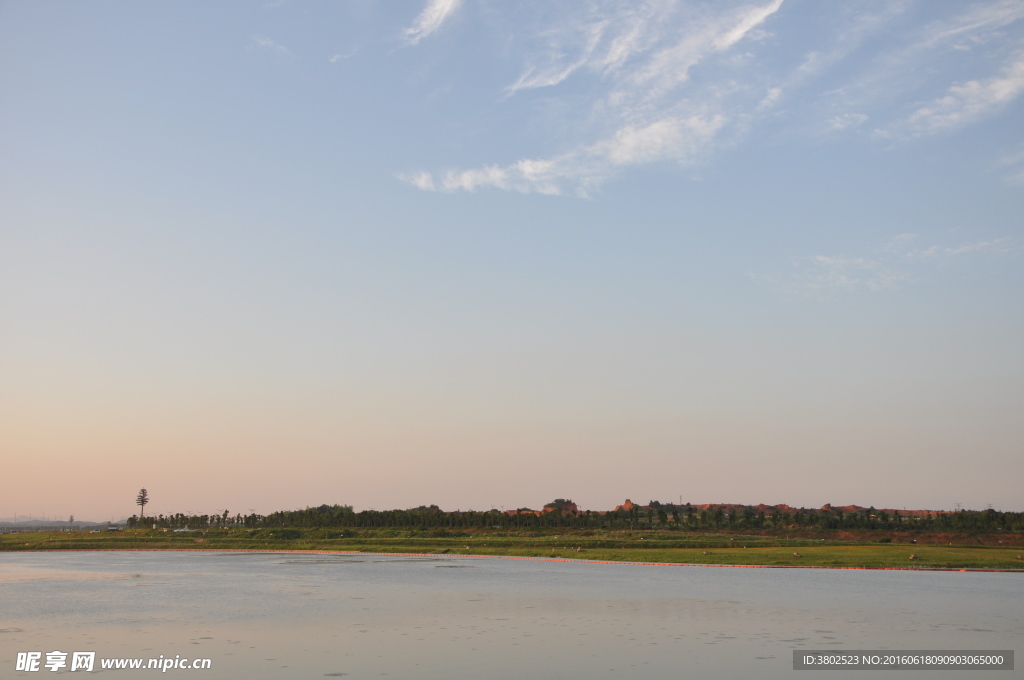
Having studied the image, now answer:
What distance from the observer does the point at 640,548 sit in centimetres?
9094

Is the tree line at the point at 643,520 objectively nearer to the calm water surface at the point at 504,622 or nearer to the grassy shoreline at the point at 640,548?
the grassy shoreline at the point at 640,548

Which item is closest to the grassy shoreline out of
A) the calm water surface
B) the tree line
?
the calm water surface

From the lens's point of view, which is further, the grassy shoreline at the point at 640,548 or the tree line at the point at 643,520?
the tree line at the point at 643,520

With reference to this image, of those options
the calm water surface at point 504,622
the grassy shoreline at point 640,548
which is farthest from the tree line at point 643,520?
the calm water surface at point 504,622

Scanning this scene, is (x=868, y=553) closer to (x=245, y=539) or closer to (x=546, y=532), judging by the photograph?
(x=546, y=532)

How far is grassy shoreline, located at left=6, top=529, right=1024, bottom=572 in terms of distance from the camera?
66.8 meters

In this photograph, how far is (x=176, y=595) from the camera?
41.5m

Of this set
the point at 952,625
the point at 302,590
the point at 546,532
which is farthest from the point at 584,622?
the point at 546,532

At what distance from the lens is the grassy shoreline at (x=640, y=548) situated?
219 ft

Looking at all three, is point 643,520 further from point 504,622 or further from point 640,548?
point 504,622

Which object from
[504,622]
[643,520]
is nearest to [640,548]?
[504,622]

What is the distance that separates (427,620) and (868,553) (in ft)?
186

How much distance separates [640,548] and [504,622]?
63.2m

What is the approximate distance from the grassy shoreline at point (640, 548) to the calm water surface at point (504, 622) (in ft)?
43.0
